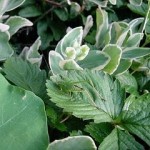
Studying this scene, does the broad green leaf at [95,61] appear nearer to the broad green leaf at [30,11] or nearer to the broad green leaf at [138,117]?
the broad green leaf at [138,117]

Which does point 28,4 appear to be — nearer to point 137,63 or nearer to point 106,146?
point 137,63

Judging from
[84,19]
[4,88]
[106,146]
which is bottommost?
[84,19]

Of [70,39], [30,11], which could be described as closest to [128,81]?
[70,39]

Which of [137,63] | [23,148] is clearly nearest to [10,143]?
[23,148]

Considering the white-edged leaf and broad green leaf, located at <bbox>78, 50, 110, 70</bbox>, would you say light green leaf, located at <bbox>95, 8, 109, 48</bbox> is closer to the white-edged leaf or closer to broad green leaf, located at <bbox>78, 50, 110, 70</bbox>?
broad green leaf, located at <bbox>78, 50, 110, 70</bbox>

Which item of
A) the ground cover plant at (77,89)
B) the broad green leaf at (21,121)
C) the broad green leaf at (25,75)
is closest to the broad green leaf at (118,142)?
the ground cover plant at (77,89)

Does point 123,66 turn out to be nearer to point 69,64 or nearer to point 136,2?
point 69,64
